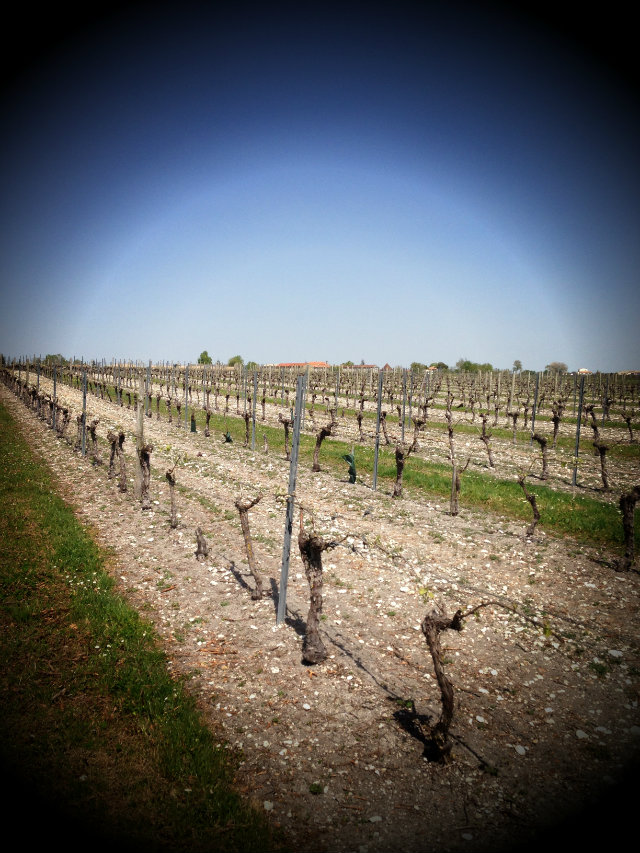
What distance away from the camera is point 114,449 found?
13969 mm

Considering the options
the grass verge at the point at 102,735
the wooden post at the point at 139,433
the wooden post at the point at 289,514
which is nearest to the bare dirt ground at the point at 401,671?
the grass verge at the point at 102,735

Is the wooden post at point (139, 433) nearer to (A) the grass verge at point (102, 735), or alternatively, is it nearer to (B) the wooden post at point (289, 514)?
(A) the grass verge at point (102, 735)

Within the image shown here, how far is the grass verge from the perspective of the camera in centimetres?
369

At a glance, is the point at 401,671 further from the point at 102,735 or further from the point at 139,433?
the point at 139,433

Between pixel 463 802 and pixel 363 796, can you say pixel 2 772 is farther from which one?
pixel 463 802

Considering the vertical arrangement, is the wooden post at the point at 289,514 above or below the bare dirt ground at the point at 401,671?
above

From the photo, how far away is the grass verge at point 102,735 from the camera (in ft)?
12.1

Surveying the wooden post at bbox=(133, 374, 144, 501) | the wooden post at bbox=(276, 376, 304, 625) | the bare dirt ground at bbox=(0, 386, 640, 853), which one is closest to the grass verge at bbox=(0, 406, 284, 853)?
the bare dirt ground at bbox=(0, 386, 640, 853)

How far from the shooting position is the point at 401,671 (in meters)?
5.91

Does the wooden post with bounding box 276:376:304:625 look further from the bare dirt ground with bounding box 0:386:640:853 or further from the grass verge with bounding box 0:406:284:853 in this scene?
the grass verge with bounding box 0:406:284:853

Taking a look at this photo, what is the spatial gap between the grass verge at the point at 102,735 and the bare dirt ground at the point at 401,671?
0.34 m

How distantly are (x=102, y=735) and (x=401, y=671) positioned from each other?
12.4ft

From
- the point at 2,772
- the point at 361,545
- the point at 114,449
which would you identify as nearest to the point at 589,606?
the point at 361,545

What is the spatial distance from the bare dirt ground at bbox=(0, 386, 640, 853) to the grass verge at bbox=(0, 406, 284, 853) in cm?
34
